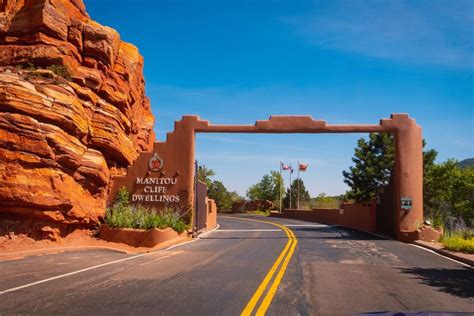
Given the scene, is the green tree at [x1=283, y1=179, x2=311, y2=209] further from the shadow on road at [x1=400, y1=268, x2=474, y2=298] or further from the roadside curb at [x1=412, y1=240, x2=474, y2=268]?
the shadow on road at [x1=400, y1=268, x2=474, y2=298]

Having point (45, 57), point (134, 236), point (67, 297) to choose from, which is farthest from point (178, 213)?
point (67, 297)

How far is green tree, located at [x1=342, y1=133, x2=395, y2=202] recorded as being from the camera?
3838 centimetres

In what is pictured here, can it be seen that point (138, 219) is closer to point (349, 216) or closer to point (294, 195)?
point (349, 216)

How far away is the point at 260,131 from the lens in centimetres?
2622

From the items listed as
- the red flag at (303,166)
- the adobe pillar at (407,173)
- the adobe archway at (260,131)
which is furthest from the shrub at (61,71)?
the red flag at (303,166)

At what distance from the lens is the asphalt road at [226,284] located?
746 centimetres

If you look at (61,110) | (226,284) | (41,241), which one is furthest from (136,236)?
(226,284)

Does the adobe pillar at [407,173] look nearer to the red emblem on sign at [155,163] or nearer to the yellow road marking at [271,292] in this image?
the red emblem on sign at [155,163]

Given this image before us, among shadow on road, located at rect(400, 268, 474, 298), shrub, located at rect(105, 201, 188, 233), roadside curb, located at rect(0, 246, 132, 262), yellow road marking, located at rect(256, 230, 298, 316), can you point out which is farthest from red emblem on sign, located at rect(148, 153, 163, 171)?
shadow on road, located at rect(400, 268, 474, 298)

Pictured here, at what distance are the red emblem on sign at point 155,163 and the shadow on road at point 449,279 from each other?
15.8 meters

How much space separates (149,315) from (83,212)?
14458 millimetres

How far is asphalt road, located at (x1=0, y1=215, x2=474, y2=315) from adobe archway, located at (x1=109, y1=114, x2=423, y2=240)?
9727mm

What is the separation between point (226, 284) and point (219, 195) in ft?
235

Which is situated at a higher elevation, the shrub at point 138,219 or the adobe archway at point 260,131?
the adobe archway at point 260,131
